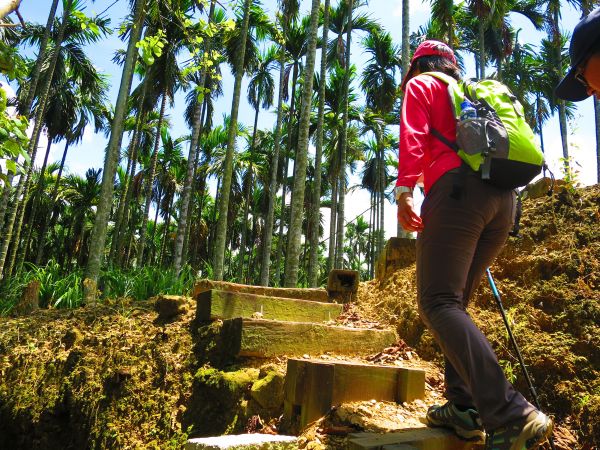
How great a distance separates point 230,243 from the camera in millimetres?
33156

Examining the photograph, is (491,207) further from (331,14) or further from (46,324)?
(331,14)

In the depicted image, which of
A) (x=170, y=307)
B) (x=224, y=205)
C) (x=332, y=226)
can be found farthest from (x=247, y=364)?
(x=332, y=226)

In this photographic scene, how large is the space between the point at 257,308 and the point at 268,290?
76 cm

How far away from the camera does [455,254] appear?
6.24 ft

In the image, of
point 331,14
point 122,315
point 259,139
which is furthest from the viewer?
point 259,139

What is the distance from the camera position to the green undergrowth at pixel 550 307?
2529 millimetres

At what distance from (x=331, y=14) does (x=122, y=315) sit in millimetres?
19029

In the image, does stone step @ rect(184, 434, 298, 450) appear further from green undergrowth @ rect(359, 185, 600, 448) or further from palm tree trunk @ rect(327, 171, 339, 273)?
palm tree trunk @ rect(327, 171, 339, 273)

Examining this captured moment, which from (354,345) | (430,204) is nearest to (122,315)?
(354,345)

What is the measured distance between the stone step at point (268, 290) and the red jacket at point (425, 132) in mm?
2482

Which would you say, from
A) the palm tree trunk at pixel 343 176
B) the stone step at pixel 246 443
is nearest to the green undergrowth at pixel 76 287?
the stone step at pixel 246 443

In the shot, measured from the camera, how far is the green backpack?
190 centimetres

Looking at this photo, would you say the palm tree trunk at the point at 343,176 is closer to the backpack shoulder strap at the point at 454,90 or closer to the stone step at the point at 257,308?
the stone step at the point at 257,308

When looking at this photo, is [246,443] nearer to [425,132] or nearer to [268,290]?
[425,132]
